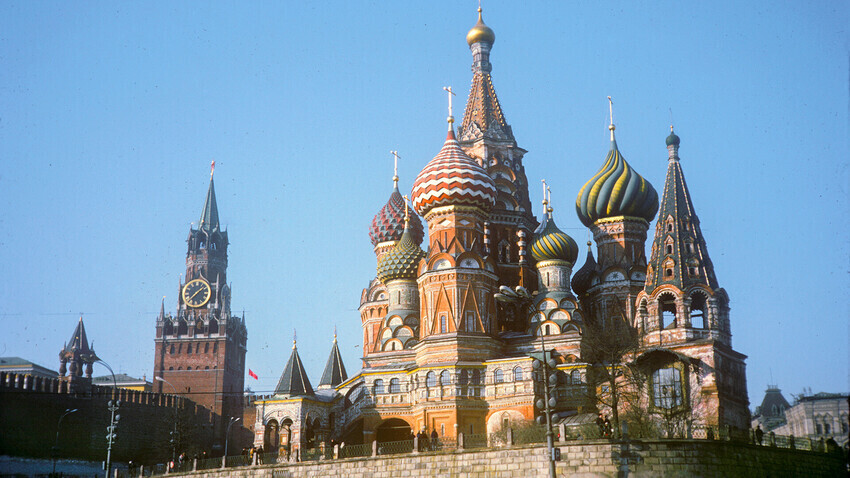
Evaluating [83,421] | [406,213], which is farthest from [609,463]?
[83,421]

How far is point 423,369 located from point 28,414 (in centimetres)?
2186

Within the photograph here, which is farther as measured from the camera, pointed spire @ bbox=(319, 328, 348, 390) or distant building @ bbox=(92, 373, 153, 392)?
distant building @ bbox=(92, 373, 153, 392)

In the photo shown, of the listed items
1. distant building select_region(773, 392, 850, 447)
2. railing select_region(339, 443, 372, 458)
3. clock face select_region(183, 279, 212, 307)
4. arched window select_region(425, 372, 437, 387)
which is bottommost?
railing select_region(339, 443, 372, 458)

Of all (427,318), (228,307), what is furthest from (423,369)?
(228,307)

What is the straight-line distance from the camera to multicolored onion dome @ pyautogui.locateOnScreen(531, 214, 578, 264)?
164 feet

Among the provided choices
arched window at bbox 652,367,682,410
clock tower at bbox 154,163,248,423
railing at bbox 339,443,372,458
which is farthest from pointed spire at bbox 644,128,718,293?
clock tower at bbox 154,163,248,423

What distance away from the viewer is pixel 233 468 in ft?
125

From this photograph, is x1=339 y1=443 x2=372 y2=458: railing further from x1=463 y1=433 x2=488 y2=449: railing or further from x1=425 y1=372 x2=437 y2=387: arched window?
x1=425 y1=372 x2=437 y2=387: arched window

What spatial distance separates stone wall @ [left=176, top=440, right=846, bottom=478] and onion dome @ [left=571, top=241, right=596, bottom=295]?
59.9 feet

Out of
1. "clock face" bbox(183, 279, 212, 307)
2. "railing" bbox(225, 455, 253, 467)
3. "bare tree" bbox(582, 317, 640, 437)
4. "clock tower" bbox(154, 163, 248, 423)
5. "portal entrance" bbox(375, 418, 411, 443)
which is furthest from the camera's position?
"clock face" bbox(183, 279, 212, 307)

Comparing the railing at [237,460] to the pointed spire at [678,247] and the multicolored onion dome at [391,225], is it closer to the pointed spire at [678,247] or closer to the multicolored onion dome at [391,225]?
the pointed spire at [678,247]

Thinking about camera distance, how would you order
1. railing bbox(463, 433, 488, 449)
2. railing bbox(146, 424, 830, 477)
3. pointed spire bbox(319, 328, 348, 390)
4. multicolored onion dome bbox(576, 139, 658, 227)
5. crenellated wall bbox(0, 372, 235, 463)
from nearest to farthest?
railing bbox(146, 424, 830, 477) → railing bbox(463, 433, 488, 449) → multicolored onion dome bbox(576, 139, 658, 227) → crenellated wall bbox(0, 372, 235, 463) → pointed spire bbox(319, 328, 348, 390)

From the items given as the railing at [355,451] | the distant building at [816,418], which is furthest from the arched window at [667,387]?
the railing at [355,451]

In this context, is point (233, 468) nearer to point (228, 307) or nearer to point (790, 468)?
point (790, 468)
